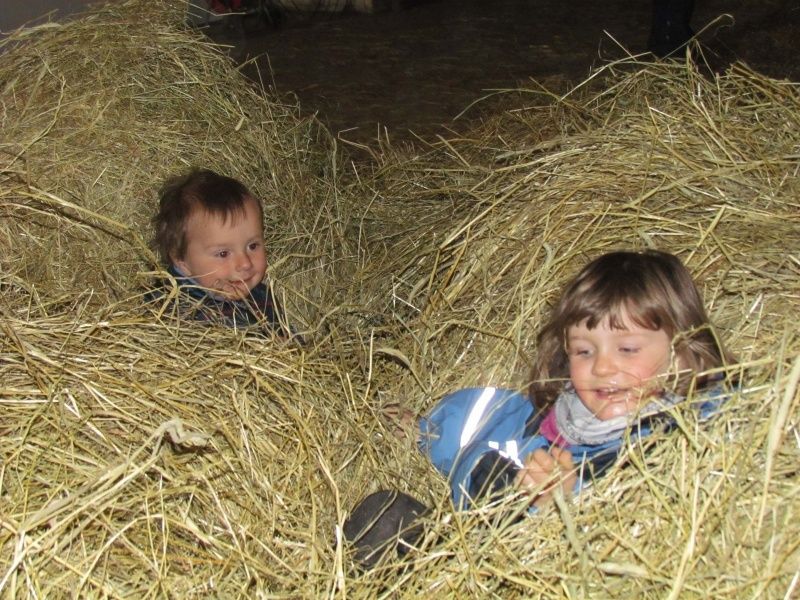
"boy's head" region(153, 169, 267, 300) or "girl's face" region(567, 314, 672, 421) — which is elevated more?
"boy's head" region(153, 169, 267, 300)

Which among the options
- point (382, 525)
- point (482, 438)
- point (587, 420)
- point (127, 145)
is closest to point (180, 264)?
point (127, 145)

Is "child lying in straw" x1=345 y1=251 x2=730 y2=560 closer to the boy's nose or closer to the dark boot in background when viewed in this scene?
the dark boot in background

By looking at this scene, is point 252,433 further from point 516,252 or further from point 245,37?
Result: point 245,37

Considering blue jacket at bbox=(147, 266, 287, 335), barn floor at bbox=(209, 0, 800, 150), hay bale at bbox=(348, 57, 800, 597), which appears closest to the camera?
hay bale at bbox=(348, 57, 800, 597)

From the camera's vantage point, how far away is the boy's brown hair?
3.08 metres

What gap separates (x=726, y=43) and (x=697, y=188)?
435 cm

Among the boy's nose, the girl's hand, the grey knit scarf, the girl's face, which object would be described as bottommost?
the girl's hand

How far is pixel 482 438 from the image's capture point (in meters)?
2.32

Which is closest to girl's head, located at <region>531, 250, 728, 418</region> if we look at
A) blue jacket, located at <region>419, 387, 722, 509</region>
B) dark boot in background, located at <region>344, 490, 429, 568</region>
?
blue jacket, located at <region>419, 387, 722, 509</region>

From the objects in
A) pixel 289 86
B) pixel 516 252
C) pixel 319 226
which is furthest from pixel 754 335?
pixel 289 86

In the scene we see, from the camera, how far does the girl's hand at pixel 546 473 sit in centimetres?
189

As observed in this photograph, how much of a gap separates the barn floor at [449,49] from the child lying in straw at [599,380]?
2897mm

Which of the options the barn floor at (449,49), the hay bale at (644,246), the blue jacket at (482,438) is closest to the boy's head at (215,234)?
the hay bale at (644,246)

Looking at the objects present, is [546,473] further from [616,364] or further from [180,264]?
[180,264]
